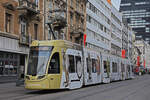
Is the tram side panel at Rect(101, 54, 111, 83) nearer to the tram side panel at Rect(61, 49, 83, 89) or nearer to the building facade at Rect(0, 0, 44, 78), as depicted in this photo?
the tram side panel at Rect(61, 49, 83, 89)

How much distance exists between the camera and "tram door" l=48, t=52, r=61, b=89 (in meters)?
16.5

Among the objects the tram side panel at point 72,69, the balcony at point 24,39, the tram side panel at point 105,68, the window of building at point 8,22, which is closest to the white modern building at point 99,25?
the balcony at point 24,39

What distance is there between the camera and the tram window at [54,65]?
54.8 feet

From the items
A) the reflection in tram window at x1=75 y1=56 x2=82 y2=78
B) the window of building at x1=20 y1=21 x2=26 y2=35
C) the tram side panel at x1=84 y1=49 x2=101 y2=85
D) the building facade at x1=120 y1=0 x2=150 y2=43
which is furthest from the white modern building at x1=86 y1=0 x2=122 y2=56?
the building facade at x1=120 y1=0 x2=150 y2=43

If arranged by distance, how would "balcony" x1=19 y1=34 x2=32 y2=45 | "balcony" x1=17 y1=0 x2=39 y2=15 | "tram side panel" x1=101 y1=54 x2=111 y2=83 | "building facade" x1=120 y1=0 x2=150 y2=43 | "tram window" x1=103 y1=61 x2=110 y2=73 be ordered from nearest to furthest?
"tram side panel" x1=101 y1=54 x2=111 y2=83 → "tram window" x1=103 y1=61 x2=110 y2=73 → "balcony" x1=17 y1=0 x2=39 y2=15 → "balcony" x1=19 y1=34 x2=32 y2=45 → "building facade" x1=120 y1=0 x2=150 y2=43

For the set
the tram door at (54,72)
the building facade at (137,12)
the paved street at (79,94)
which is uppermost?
the building facade at (137,12)

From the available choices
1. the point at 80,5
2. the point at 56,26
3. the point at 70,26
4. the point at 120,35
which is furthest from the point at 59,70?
the point at 120,35

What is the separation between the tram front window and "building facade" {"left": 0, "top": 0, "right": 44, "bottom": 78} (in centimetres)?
988

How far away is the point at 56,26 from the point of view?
36.3m

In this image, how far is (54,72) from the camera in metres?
16.9

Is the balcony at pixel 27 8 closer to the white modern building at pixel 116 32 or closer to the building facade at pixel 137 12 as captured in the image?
the white modern building at pixel 116 32

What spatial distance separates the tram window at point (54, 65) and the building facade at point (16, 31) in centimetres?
1031

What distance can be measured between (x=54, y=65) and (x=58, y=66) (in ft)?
1.20

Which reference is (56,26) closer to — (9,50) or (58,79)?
(9,50)
